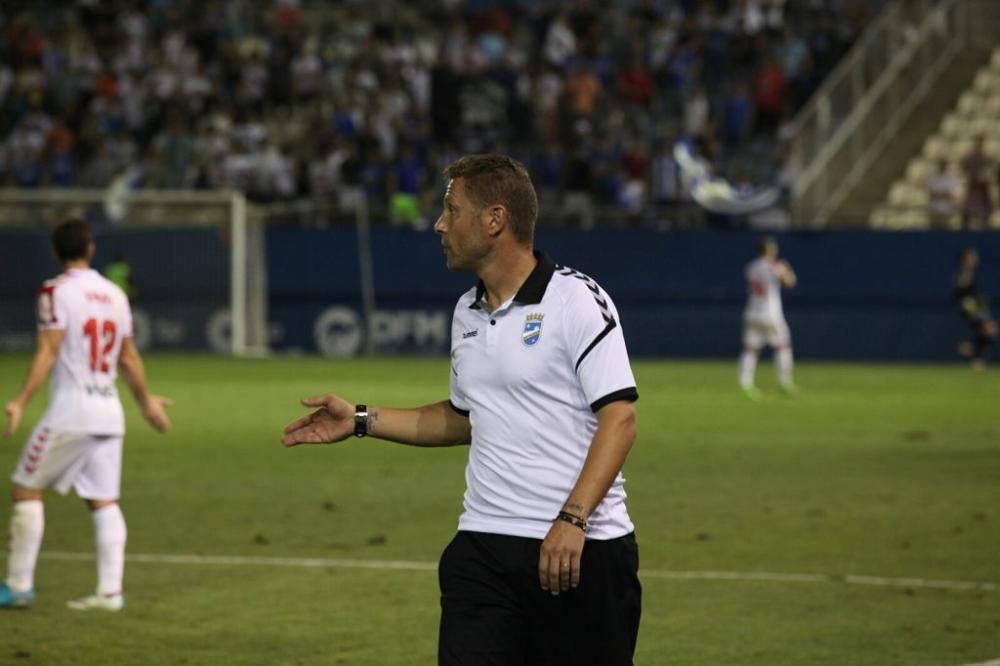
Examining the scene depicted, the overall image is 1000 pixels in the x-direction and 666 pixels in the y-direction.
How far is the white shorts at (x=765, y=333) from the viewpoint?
2855cm

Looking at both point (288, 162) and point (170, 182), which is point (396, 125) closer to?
point (288, 162)

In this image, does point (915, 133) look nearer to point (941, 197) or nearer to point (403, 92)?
point (941, 197)

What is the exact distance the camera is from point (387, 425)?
20.7ft

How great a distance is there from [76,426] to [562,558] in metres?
5.57

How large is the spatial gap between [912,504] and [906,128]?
80.3 ft

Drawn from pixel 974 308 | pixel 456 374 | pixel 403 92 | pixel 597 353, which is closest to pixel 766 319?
pixel 974 308

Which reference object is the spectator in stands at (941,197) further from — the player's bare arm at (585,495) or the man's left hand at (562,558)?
the man's left hand at (562,558)

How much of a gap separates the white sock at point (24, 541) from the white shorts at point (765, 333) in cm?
1911

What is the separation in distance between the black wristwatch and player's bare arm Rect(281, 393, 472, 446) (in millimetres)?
15

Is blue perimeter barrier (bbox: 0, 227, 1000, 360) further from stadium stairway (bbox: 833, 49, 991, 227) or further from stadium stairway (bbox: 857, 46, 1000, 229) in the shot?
stadium stairway (bbox: 857, 46, 1000, 229)

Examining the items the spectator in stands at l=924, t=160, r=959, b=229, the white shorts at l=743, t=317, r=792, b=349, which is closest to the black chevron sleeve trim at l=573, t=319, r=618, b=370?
the white shorts at l=743, t=317, r=792, b=349

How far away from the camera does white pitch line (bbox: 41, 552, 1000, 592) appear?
1142cm

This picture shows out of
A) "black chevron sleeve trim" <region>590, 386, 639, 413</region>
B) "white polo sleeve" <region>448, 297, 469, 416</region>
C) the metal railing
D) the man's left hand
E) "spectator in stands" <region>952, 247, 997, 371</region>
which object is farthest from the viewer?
Result: the metal railing

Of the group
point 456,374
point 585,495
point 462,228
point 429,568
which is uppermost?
point 462,228
